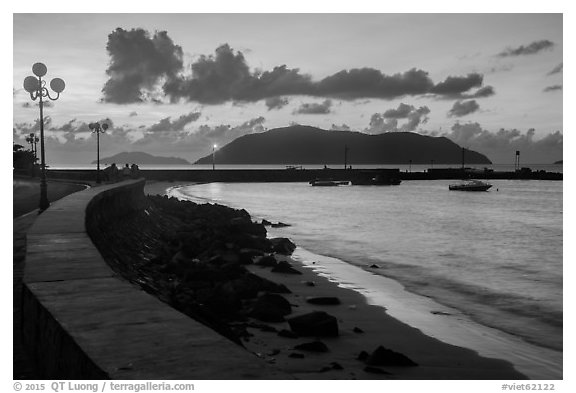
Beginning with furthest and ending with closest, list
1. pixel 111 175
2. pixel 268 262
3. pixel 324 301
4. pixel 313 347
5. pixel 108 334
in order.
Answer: pixel 111 175, pixel 268 262, pixel 324 301, pixel 313 347, pixel 108 334

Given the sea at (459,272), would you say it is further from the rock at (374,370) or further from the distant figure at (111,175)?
the distant figure at (111,175)

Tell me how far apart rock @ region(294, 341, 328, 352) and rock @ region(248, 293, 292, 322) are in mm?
1645

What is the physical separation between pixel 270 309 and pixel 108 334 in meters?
5.89

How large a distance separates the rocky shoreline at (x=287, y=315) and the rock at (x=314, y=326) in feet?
0.06

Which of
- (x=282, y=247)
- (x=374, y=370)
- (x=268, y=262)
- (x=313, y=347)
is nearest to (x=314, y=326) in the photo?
(x=313, y=347)

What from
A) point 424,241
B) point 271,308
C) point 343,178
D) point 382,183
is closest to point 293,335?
point 271,308

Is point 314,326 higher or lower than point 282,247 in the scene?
higher

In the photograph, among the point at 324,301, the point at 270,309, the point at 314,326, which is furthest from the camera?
the point at 324,301

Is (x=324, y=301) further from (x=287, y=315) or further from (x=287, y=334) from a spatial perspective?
(x=287, y=334)

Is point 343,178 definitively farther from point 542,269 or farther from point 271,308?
point 271,308

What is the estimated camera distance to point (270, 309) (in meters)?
10.2

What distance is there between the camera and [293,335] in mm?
9070

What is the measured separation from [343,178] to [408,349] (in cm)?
11504

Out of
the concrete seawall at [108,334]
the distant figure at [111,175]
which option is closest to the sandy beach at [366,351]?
the concrete seawall at [108,334]
